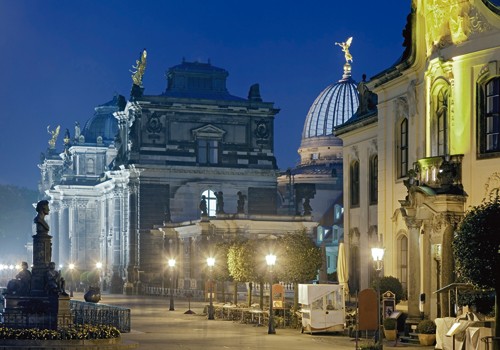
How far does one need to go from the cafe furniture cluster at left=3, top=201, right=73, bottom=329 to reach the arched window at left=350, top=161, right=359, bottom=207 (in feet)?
66.7

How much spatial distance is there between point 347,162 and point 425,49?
18129 millimetres

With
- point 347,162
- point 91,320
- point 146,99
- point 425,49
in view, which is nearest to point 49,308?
point 91,320

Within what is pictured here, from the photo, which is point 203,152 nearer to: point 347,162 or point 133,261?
point 133,261

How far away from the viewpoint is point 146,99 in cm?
12088

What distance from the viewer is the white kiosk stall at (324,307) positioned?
5097 centimetres

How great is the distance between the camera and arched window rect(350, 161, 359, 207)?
67.3 meters

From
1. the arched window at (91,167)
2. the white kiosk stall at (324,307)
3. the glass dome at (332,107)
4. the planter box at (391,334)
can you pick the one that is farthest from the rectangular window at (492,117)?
the arched window at (91,167)

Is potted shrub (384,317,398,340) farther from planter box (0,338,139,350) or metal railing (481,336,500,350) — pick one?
metal railing (481,336,500,350)

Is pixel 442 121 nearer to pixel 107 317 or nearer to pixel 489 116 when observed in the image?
pixel 489 116

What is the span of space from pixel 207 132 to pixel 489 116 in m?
78.4

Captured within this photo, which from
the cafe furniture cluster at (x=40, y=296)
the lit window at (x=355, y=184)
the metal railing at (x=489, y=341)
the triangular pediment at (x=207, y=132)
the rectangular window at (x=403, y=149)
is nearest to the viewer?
the metal railing at (x=489, y=341)

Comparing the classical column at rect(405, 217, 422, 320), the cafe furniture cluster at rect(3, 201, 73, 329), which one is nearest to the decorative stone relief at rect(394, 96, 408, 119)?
the classical column at rect(405, 217, 422, 320)

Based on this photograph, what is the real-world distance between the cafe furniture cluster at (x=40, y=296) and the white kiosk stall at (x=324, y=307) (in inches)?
375

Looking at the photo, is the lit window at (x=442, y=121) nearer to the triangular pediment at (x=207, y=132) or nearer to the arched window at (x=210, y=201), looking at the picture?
the triangular pediment at (x=207, y=132)
